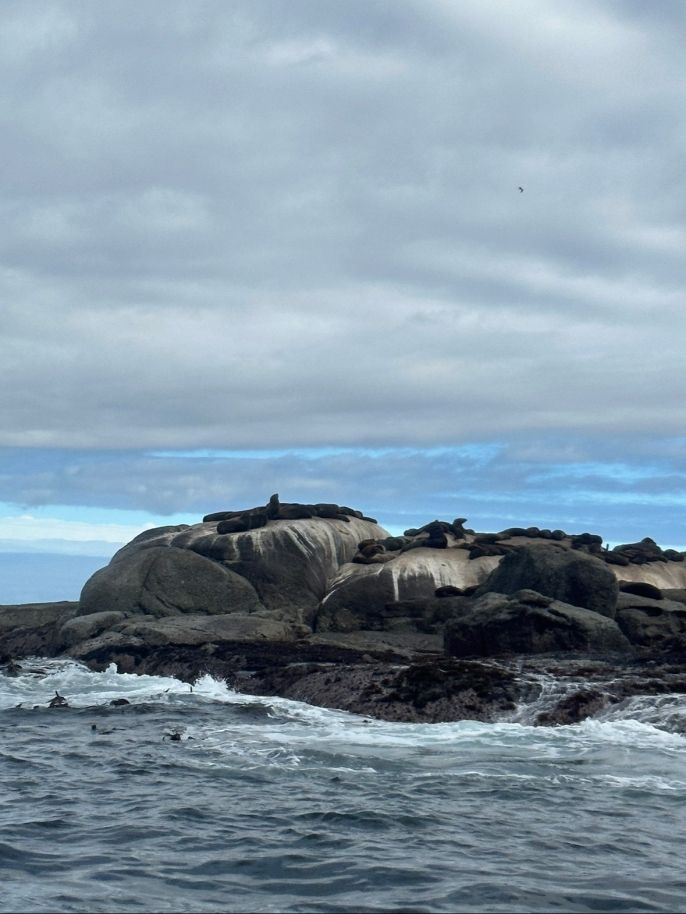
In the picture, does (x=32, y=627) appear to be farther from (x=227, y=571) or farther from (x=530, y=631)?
(x=530, y=631)

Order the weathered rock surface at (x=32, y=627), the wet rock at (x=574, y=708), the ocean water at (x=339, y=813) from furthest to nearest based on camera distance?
1. the weathered rock surface at (x=32, y=627)
2. the wet rock at (x=574, y=708)
3. the ocean water at (x=339, y=813)

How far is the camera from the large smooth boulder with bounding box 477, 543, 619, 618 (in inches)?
1189

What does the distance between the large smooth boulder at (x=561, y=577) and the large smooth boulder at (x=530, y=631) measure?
2.59 meters

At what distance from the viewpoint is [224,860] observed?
1102 cm

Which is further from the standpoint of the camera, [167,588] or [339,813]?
[167,588]

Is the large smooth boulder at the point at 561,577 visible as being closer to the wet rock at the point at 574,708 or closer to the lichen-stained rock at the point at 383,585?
the lichen-stained rock at the point at 383,585

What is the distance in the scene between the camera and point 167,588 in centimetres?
3388

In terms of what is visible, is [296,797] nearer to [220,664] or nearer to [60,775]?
[60,775]

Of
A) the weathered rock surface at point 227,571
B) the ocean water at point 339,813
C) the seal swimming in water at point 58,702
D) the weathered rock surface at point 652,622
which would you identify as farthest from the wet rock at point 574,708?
the weathered rock surface at point 227,571

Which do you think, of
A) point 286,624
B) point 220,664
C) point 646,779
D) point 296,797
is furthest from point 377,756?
point 286,624

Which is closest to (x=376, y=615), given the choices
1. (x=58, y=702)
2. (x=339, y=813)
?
(x=58, y=702)

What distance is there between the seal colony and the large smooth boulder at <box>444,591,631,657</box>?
0.04 metres

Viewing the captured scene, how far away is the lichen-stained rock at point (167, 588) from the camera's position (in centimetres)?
3366

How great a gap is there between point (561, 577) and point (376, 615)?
6.16 meters
